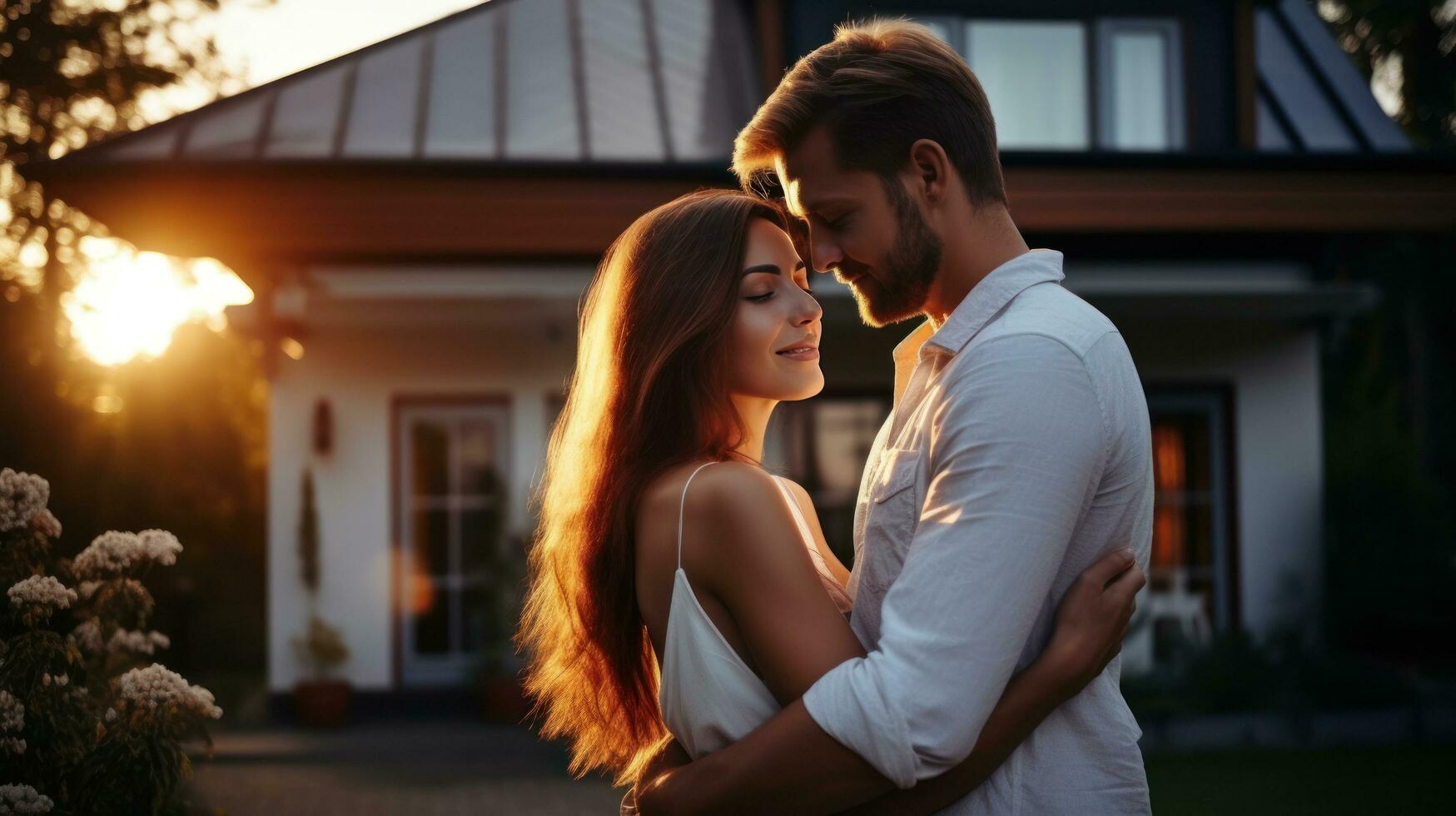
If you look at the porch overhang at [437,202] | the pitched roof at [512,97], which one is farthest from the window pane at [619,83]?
the porch overhang at [437,202]

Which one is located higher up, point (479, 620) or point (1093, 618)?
point (1093, 618)

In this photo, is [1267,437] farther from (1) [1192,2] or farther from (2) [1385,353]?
(2) [1385,353]

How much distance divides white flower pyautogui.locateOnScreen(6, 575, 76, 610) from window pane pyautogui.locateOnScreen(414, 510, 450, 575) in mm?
7142

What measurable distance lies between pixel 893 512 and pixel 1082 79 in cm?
995

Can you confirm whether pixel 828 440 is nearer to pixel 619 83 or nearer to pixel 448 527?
pixel 448 527

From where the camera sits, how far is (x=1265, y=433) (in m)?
10.2

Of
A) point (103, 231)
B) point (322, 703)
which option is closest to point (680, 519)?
point (322, 703)

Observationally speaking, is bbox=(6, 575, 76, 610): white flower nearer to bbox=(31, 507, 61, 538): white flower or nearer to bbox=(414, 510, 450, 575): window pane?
bbox=(31, 507, 61, 538): white flower

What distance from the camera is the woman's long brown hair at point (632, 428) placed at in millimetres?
1930

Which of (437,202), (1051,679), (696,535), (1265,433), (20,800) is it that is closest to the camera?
(1051,679)

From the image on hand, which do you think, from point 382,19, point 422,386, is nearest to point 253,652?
point 422,386

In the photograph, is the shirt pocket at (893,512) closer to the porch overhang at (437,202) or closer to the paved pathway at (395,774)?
the paved pathway at (395,774)

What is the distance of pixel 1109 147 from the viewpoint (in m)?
10.6

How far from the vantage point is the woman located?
5.32 ft
